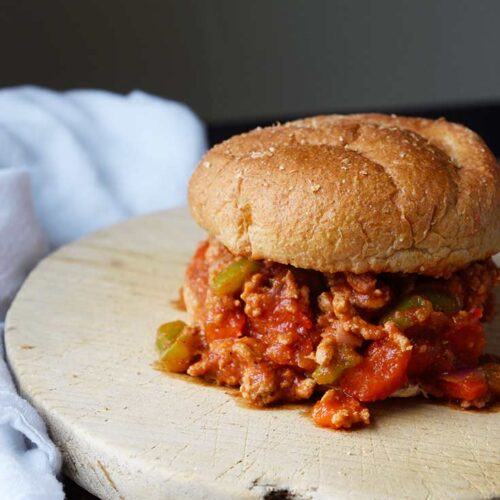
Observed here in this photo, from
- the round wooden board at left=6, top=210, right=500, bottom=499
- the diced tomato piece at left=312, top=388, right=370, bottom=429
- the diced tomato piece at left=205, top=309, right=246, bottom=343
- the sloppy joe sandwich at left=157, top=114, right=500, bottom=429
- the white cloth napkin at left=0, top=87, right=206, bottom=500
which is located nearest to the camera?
the round wooden board at left=6, top=210, right=500, bottom=499

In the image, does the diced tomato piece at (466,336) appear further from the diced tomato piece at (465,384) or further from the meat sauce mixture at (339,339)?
the diced tomato piece at (465,384)

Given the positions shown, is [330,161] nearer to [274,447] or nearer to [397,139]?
[397,139]

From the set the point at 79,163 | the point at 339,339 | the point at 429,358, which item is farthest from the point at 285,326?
the point at 79,163

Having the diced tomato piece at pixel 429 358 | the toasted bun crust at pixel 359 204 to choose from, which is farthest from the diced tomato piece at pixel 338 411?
the toasted bun crust at pixel 359 204

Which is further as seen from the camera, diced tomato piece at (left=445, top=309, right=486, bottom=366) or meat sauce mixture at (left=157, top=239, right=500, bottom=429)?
diced tomato piece at (left=445, top=309, right=486, bottom=366)

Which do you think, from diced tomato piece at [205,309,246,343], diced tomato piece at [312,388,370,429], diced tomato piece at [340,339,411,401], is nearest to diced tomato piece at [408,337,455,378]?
diced tomato piece at [340,339,411,401]

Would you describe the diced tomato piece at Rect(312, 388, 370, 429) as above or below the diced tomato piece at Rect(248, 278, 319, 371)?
below

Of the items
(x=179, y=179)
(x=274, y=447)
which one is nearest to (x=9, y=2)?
(x=179, y=179)

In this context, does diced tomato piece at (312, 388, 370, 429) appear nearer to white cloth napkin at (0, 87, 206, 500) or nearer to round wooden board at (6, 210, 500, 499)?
round wooden board at (6, 210, 500, 499)
